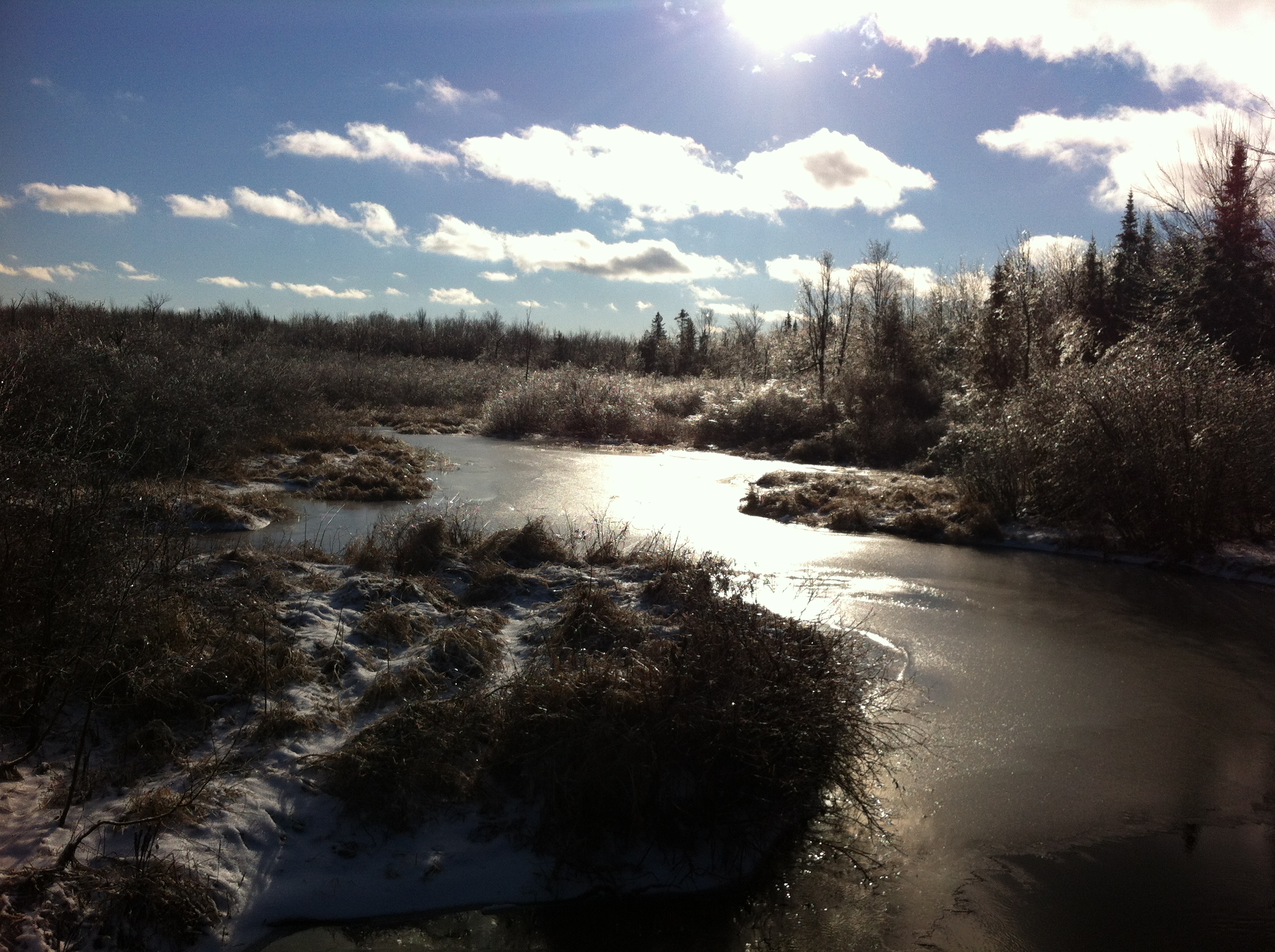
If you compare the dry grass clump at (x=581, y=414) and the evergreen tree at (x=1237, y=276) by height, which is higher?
the evergreen tree at (x=1237, y=276)

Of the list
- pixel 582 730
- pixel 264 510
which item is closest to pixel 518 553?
pixel 582 730

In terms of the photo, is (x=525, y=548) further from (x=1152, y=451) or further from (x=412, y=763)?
(x=1152, y=451)

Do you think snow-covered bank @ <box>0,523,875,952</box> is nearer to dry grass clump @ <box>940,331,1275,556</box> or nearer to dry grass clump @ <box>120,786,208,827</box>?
dry grass clump @ <box>120,786,208,827</box>

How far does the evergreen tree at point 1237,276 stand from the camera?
22.6 m

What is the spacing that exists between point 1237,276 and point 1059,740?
2321 cm

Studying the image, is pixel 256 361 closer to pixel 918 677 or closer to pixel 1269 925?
pixel 918 677

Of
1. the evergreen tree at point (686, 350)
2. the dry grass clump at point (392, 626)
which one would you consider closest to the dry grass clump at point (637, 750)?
the dry grass clump at point (392, 626)

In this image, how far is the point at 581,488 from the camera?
698 inches

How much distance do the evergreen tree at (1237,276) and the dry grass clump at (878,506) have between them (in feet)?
37.4

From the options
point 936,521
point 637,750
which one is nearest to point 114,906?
point 637,750

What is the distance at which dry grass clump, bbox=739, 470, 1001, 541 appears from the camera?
562 inches

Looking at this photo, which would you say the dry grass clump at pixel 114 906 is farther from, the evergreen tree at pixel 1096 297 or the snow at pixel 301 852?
the evergreen tree at pixel 1096 297

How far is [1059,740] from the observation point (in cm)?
643

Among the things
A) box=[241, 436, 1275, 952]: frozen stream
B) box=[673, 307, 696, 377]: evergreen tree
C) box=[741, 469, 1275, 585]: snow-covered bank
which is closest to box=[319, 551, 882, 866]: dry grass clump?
box=[241, 436, 1275, 952]: frozen stream
